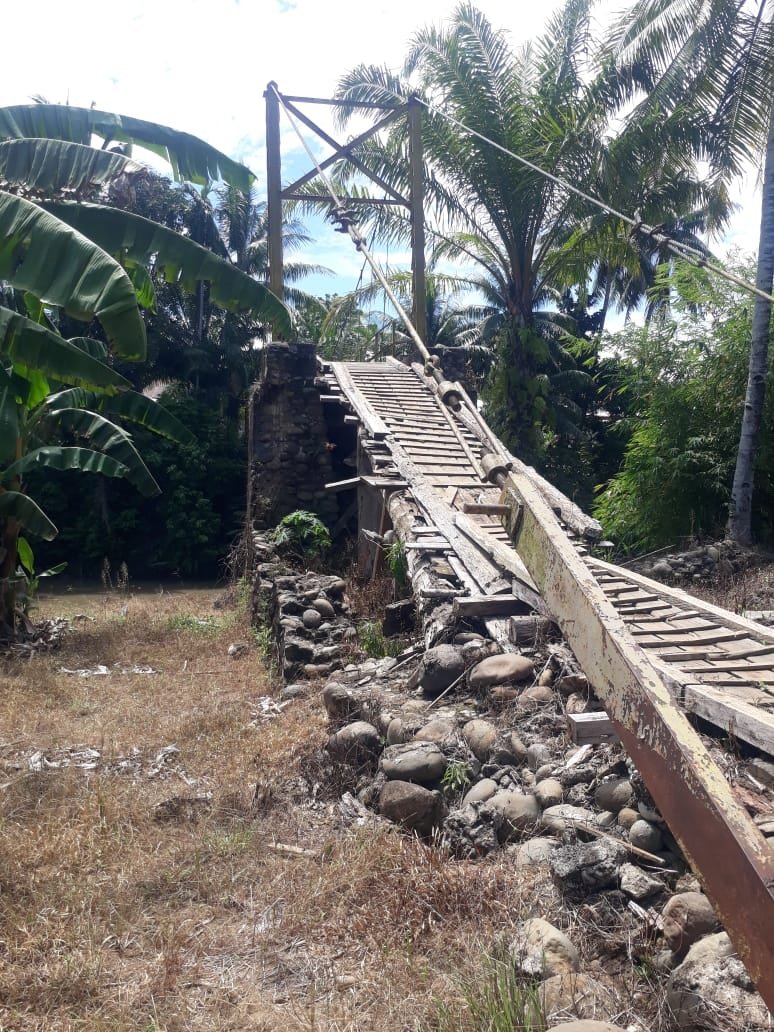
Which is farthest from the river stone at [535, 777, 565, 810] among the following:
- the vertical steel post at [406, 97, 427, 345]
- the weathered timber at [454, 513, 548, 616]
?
the vertical steel post at [406, 97, 427, 345]

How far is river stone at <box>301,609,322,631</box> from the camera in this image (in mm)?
8383

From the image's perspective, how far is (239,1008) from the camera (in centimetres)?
285

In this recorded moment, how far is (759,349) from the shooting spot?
9977 mm

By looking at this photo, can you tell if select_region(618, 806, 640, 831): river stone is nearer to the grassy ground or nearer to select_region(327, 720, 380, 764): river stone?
the grassy ground

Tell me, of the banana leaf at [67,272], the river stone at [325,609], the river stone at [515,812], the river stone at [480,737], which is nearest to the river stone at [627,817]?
the river stone at [515,812]

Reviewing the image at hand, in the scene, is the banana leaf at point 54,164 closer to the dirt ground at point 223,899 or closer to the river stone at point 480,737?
the dirt ground at point 223,899

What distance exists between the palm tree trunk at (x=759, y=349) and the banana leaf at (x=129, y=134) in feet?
19.2

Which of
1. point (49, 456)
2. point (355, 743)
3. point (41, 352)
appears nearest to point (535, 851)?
point (355, 743)

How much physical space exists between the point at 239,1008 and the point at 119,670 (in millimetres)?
6366

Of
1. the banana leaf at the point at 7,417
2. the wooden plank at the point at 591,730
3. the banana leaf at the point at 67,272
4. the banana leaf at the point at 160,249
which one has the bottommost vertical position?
the wooden plank at the point at 591,730

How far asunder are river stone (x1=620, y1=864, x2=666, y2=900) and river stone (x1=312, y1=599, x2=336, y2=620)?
18.8 feet

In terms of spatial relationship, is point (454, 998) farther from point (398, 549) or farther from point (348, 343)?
point (348, 343)

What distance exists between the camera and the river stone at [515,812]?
3818mm

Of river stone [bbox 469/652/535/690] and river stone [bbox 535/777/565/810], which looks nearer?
river stone [bbox 535/777/565/810]
